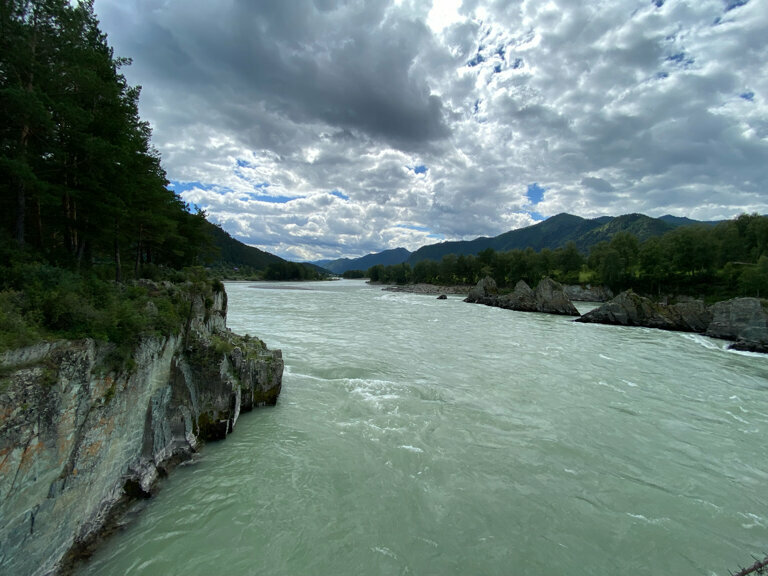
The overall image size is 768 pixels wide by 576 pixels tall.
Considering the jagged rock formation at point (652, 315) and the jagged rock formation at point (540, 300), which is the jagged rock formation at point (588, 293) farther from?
the jagged rock formation at point (652, 315)

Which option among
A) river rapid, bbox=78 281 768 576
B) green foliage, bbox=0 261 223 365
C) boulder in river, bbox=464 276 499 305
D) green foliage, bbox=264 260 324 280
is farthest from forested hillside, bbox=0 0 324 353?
green foliage, bbox=264 260 324 280

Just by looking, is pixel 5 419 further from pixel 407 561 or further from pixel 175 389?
pixel 407 561

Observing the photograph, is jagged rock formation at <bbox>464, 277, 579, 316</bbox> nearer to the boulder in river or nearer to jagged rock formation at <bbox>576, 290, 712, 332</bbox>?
the boulder in river

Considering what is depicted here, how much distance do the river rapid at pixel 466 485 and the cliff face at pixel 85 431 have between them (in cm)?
68

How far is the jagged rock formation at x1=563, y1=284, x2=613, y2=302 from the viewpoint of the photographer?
7456 centimetres

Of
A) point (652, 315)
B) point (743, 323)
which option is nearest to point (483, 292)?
point (652, 315)

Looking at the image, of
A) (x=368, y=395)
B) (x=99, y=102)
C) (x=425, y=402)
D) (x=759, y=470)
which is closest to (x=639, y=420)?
(x=759, y=470)

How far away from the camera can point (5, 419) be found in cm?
419

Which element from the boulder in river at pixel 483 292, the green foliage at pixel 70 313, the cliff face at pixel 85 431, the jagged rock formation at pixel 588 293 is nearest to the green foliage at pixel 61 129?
the green foliage at pixel 70 313

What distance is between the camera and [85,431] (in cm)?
556

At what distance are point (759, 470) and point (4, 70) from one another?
86.6 feet

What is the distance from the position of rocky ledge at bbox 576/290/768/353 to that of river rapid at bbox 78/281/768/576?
18608 mm

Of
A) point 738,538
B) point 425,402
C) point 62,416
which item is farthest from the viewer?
point 425,402

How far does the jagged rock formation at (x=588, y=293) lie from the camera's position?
7456cm
